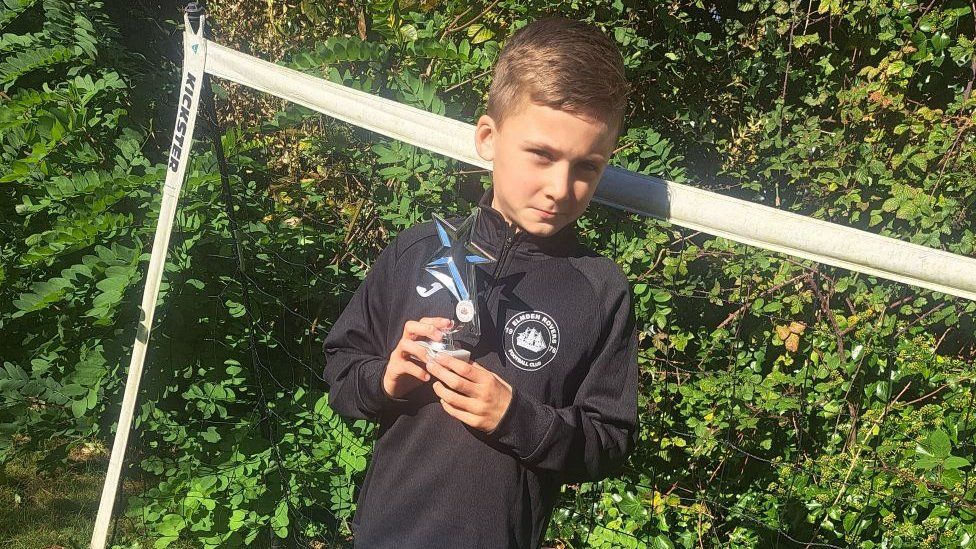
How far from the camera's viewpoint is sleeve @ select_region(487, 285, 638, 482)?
139cm

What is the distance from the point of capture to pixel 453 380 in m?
1.32

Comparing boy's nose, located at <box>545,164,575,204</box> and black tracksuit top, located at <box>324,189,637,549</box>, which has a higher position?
boy's nose, located at <box>545,164,575,204</box>

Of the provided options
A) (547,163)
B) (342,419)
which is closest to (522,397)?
(547,163)

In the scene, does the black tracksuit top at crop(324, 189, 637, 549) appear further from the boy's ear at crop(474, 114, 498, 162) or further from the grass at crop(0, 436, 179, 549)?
the grass at crop(0, 436, 179, 549)

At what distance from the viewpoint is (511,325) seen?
151 cm

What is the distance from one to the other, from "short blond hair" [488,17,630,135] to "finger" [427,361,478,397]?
0.52 metres

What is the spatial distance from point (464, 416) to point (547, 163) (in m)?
0.51

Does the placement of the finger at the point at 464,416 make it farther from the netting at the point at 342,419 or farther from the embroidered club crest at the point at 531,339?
the netting at the point at 342,419

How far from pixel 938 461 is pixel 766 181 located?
137 centimetres

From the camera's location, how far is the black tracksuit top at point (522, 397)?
1480 mm

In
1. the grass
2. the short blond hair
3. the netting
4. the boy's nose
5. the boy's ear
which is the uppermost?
the short blond hair

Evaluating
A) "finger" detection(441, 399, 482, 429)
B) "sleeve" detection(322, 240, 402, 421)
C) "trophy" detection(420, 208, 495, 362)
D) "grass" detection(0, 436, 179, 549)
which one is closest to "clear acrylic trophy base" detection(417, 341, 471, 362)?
"trophy" detection(420, 208, 495, 362)

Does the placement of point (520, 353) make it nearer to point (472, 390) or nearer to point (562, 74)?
point (472, 390)

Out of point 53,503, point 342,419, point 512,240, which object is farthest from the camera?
point 53,503
